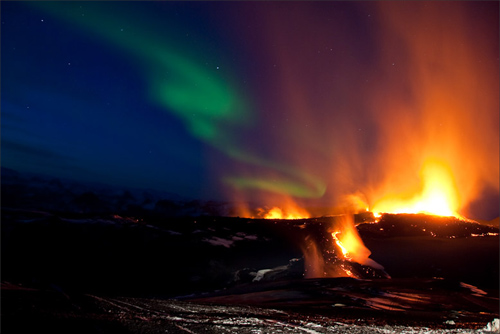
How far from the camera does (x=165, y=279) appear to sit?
1258 centimetres

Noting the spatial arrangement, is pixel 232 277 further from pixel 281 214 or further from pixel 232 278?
pixel 281 214

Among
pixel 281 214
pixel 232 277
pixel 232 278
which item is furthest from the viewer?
pixel 281 214

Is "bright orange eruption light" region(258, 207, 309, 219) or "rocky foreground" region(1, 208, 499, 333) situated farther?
"bright orange eruption light" region(258, 207, 309, 219)

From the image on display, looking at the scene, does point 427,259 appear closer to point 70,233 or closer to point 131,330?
point 131,330

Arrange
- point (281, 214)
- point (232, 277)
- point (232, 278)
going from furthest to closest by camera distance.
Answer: point (281, 214), point (232, 277), point (232, 278)

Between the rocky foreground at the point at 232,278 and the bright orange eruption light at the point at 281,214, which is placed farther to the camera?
the bright orange eruption light at the point at 281,214

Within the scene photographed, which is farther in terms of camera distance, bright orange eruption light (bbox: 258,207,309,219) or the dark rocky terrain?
bright orange eruption light (bbox: 258,207,309,219)

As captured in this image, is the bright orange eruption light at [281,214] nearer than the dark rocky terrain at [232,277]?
No

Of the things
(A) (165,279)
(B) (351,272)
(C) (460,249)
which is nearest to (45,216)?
(A) (165,279)

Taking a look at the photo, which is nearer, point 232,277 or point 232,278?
point 232,278

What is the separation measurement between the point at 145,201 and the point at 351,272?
73.5 m

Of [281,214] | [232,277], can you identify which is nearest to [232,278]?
[232,277]

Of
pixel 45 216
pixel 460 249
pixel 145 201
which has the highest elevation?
pixel 145 201

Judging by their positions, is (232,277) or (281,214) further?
(281,214)
